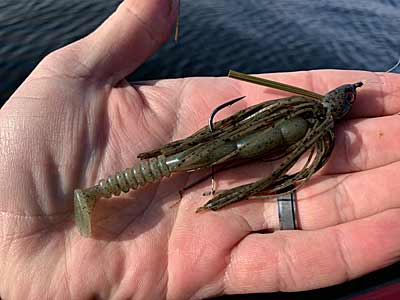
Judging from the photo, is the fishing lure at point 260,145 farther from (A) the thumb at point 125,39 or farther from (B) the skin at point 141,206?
(A) the thumb at point 125,39

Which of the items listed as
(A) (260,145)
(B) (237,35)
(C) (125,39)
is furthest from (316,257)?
(B) (237,35)

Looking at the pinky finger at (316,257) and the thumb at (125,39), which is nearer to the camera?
the pinky finger at (316,257)

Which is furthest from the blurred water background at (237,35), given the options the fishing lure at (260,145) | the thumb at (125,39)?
the fishing lure at (260,145)

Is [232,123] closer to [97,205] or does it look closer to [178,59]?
[97,205]

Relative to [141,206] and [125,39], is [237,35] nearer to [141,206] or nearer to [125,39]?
[125,39]

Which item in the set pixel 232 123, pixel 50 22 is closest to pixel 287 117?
pixel 232 123

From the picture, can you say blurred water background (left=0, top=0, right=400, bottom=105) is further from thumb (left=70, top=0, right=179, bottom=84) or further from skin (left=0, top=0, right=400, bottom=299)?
skin (left=0, top=0, right=400, bottom=299)
